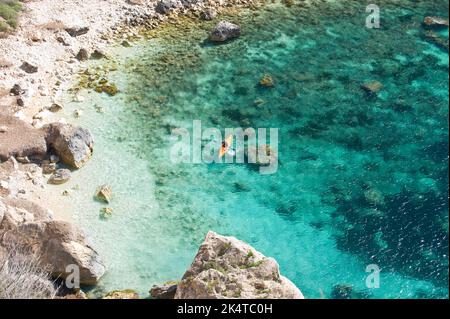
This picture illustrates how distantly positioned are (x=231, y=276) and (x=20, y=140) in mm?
14020

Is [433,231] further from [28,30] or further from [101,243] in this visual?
[28,30]

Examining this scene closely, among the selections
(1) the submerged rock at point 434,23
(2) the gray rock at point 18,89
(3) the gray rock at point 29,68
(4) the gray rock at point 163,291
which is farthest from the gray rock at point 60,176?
(1) the submerged rock at point 434,23

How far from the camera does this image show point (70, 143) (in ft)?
93.7

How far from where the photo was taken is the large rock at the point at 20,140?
28516mm

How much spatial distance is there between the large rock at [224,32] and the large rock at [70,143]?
12.2 meters

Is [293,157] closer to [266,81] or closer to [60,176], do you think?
[266,81]

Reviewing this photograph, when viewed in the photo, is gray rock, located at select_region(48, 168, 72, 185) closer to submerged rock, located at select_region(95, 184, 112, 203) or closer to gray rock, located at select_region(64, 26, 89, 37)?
submerged rock, located at select_region(95, 184, 112, 203)

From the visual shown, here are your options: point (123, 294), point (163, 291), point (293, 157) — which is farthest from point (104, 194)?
point (293, 157)

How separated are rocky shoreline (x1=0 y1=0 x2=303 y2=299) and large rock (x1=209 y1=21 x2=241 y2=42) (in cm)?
6

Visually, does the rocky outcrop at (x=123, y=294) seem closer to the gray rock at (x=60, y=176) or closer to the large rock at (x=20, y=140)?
the gray rock at (x=60, y=176)

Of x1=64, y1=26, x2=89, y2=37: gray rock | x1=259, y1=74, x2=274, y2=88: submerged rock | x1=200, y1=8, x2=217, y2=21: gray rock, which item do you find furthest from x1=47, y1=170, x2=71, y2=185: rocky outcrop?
x1=200, y1=8, x2=217, y2=21: gray rock

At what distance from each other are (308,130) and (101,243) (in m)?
12.4
